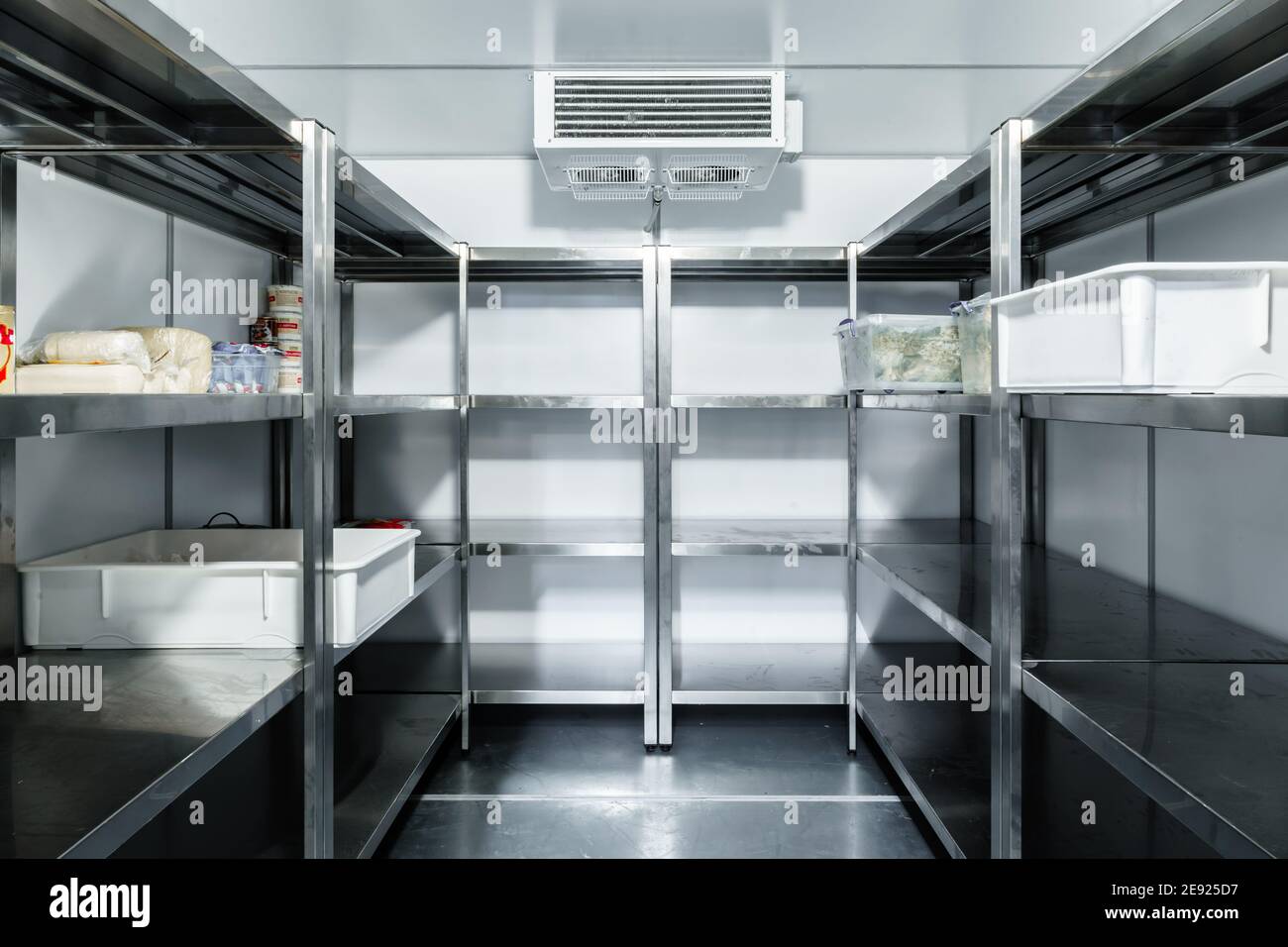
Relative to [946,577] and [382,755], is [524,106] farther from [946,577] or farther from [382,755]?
[382,755]

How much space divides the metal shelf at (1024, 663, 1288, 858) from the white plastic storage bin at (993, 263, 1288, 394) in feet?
1.77

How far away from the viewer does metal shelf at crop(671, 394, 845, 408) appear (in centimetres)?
245

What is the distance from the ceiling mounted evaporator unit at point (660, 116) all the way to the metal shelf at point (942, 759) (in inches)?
71.7

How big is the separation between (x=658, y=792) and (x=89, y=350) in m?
1.84

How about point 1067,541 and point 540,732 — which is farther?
point 540,732

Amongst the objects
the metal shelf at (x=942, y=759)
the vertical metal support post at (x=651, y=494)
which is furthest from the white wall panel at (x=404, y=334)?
the metal shelf at (x=942, y=759)

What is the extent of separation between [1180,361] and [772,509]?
1.93 m

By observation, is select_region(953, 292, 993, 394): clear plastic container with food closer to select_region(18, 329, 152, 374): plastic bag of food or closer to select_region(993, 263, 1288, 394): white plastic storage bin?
select_region(993, 263, 1288, 394): white plastic storage bin

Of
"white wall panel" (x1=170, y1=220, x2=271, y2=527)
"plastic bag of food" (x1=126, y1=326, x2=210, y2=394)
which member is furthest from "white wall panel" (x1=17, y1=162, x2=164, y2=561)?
"plastic bag of food" (x1=126, y1=326, x2=210, y2=394)

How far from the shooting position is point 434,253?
2623mm

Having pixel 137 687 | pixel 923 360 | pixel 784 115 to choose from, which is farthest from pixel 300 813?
pixel 784 115

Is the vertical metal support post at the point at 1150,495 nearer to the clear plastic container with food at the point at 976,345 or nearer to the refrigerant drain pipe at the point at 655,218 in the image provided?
the clear plastic container with food at the point at 976,345
